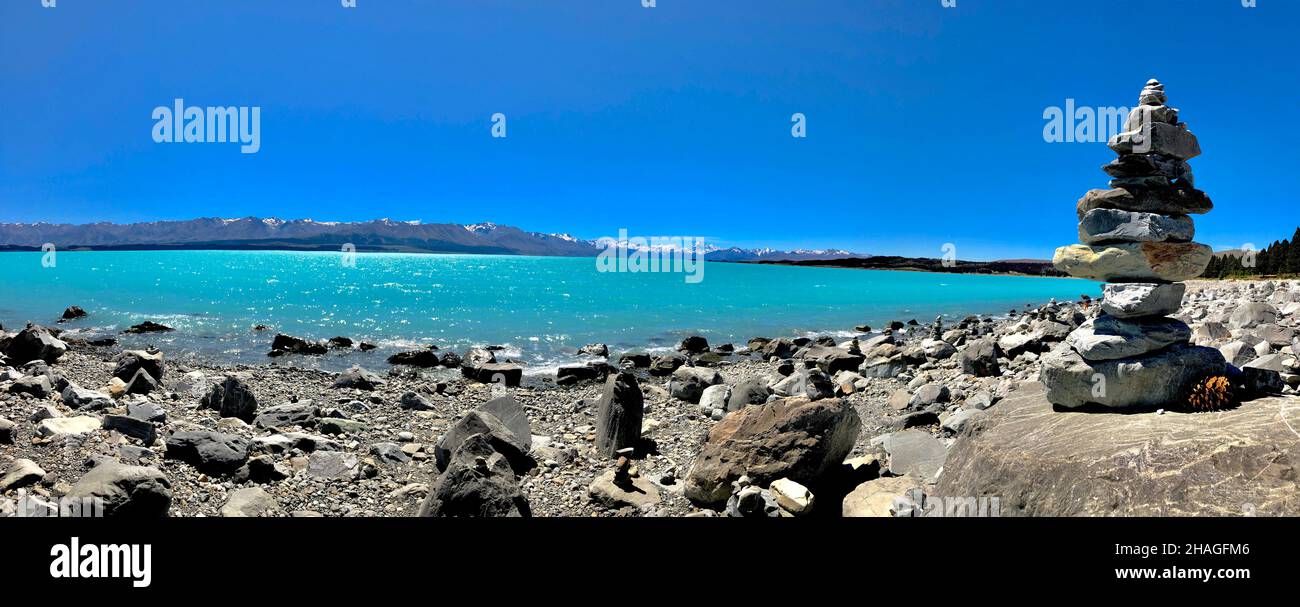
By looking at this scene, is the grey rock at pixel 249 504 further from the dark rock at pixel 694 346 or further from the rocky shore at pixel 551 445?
the dark rock at pixel 694 346

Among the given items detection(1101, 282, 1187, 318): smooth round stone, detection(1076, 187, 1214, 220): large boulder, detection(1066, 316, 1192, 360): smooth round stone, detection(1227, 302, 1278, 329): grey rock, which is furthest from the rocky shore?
detection(1227, 302, 1278, 329): grey rock

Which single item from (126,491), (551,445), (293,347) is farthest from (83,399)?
(293,347)

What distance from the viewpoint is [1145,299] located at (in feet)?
25.8

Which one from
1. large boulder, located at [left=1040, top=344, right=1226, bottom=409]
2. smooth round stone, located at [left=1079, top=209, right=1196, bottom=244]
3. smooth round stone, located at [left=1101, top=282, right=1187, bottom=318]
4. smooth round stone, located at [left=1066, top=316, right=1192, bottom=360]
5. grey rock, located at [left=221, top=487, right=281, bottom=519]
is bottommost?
grey rock, located at [left=221, top=487, right=281, bottom=519]

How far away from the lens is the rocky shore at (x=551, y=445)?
754cm

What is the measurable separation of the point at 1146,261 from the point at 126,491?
544 inches

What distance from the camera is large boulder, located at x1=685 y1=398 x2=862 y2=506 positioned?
8.85 m

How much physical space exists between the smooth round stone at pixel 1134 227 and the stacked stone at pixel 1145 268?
1cm

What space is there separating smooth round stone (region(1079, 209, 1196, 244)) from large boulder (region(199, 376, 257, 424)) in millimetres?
16584

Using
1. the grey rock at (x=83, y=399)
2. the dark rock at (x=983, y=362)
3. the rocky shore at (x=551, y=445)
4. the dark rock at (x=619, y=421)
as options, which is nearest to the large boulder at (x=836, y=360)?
the rocky shore at (x=551, y=445)

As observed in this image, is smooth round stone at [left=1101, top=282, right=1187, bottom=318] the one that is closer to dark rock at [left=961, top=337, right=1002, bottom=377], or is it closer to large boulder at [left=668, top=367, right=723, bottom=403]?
dark rock at [left=961, top=337, right=1002, bottom=377]

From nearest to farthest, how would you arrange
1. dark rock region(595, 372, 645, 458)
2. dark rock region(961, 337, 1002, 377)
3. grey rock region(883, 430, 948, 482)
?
grey rock region(883, 430, 948, 482)
dark rock region(595, 372, 645, 458)
dark rock region(961, 337, 1002, 377)

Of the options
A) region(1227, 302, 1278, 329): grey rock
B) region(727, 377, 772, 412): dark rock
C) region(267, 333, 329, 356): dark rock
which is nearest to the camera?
region(727, 377, 772, 412): dark rock
